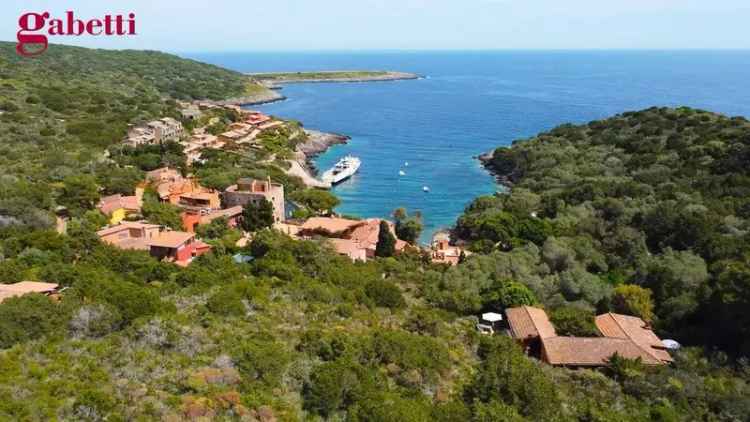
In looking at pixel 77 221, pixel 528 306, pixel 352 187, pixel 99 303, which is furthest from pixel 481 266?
pixel 352 187

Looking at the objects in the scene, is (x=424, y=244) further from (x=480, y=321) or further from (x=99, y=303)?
(x=99, y=303)

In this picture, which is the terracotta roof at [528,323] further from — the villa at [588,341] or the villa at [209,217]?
the villa at [209,217]

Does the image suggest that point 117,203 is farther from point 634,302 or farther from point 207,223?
point 634,302

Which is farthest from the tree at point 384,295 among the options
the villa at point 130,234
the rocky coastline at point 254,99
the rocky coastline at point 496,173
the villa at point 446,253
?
the rocky coastline at point 254,99

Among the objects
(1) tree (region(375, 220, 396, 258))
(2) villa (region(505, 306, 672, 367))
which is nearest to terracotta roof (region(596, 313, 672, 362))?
(2) villa (region(505, 306, 672, 367))

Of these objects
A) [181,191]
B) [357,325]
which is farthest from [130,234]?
[357,325]
